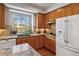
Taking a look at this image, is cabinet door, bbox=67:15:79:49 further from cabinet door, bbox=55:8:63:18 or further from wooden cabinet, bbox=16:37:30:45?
wooden cabinet, bbox=16:37:30:45

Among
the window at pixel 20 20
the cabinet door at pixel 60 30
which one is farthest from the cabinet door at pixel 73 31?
the window at pixel 20 20

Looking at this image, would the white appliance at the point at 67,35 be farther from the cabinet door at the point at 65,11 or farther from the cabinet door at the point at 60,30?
the cabinet door at the point at 65,11

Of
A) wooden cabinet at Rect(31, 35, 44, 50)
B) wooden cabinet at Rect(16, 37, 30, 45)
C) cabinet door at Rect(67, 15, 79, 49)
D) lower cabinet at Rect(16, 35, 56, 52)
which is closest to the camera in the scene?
cabinet door at Rect(67, 15, 79, 49)

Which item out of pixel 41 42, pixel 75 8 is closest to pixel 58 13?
pixel 75 8

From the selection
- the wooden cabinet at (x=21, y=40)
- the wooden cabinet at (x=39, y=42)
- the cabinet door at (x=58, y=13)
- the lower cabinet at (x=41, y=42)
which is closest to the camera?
the cabinet door at (x=58, y=13)

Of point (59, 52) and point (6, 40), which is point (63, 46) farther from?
point (6, 40)

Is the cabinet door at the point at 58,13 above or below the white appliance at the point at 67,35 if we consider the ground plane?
above

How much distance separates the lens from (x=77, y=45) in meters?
1.27

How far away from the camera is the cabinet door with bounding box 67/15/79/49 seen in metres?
1.29

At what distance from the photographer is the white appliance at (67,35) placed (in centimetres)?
130

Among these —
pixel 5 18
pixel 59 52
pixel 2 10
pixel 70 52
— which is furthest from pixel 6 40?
pixel 70 52

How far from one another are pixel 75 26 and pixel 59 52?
0.63 m

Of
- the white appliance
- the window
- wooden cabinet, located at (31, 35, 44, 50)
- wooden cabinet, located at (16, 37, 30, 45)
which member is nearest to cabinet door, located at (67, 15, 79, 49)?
the white appliance

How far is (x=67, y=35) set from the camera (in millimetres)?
1463
